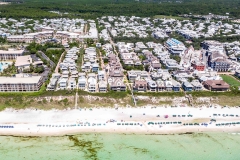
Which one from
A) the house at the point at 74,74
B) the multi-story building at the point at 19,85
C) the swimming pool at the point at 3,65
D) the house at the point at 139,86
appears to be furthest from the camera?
the swimming pool at the point at 3,65

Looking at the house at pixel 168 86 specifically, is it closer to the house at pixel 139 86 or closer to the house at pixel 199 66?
the house at pixel 139 86

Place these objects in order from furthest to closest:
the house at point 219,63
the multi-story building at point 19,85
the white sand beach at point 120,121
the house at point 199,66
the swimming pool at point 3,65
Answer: the house at point 219,63
the house at point 199,66
the swimming pool at point 3,65
the multi-story building at point 19,85
the white sand beach at point 120,121

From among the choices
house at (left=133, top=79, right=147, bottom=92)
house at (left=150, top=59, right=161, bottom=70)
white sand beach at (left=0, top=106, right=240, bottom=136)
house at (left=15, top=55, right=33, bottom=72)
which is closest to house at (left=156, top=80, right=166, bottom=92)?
house at (left=133, top=79, right=147, bottom=92)

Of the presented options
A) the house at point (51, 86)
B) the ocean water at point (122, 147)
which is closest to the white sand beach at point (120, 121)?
the ocean water at point (122, 147)

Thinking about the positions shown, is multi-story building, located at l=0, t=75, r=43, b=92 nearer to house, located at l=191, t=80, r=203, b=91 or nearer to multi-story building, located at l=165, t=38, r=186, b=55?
house, located at l=191, t=80, r=203, b=91

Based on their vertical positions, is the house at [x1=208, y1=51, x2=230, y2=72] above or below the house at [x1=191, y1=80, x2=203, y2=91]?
above

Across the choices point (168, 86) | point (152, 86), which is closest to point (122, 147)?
point (152, 86)

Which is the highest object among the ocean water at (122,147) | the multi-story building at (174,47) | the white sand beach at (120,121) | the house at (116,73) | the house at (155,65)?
the multi-story building at (174,47)
